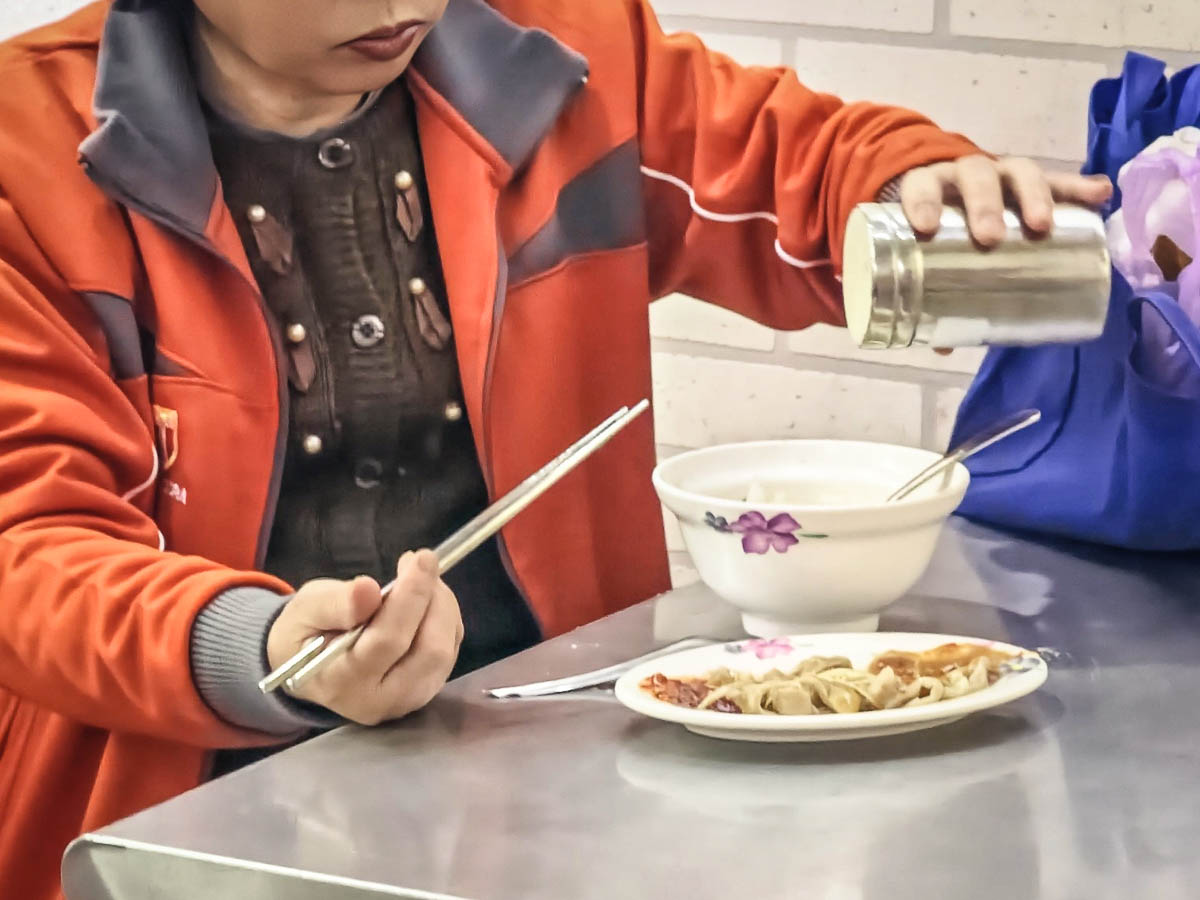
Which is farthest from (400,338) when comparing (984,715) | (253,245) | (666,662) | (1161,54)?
(1161,54)

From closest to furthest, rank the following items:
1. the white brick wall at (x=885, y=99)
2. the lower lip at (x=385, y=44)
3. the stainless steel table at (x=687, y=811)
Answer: the stainless steel table at (x=687, y=811), the lower lip at (x=385, y=44), the white brick wall at (x=885, y=99)

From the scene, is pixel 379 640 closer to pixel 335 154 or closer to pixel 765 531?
pixel 765 531

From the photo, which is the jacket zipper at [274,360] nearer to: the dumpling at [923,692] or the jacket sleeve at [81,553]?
the jacket sleeve at [81,553]

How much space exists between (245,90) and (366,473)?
0.23 m

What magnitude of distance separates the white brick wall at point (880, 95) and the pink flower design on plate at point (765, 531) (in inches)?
24.2

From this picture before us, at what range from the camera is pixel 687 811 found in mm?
587

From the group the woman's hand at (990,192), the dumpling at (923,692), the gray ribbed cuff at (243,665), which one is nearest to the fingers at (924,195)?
the woman's hand at (990,192)

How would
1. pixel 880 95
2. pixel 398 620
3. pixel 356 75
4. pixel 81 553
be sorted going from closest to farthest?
pixel 398 620 → pixel 81 553 → pixel 356 75 → pixel 880 95

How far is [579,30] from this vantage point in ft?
3.48

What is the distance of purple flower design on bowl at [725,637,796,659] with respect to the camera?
73 cm

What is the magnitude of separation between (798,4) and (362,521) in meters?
0.61

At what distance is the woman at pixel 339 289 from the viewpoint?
2.73ft

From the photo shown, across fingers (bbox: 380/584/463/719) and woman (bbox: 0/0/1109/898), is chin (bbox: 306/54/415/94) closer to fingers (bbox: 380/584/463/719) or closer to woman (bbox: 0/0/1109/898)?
woman (bbox: 0/0/1109/898)

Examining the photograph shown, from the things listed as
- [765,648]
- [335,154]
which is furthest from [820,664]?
[335,154]
